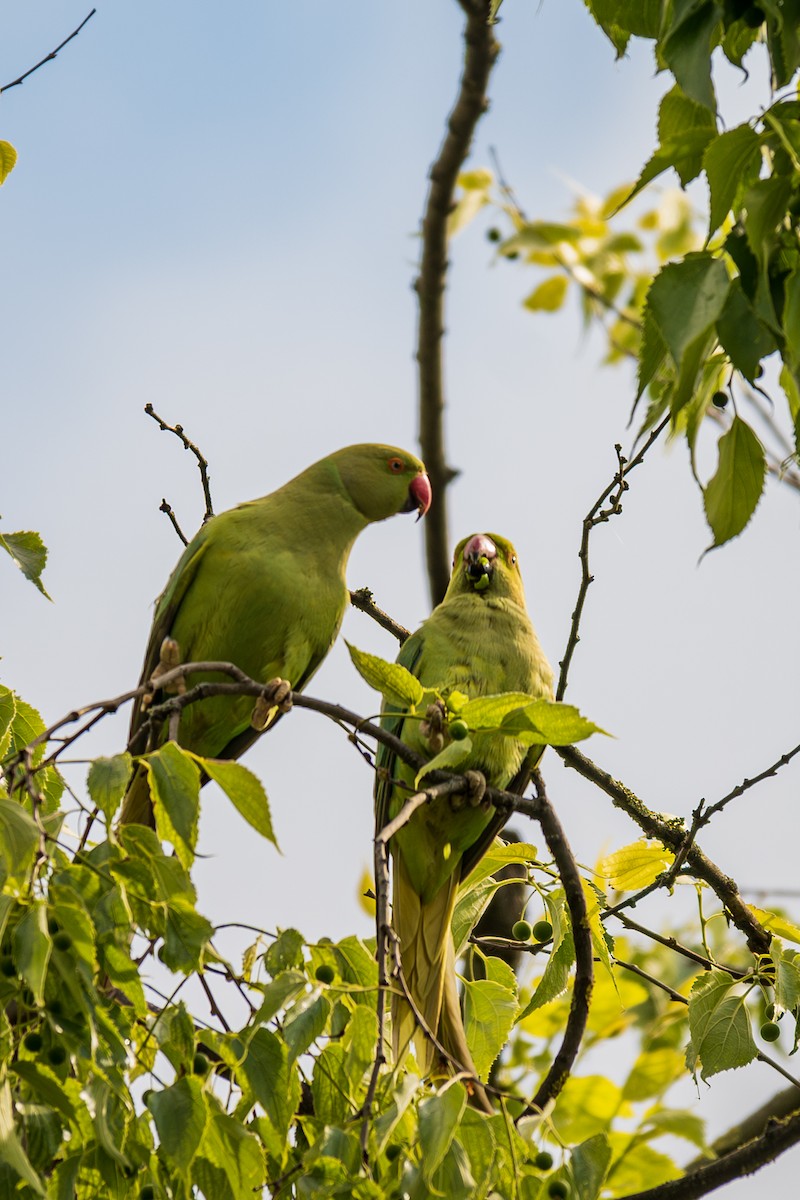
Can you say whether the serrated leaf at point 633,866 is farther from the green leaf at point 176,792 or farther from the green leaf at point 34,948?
the green leaf at point 34,948

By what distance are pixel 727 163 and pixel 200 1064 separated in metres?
1.70

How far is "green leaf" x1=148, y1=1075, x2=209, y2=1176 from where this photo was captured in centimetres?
201

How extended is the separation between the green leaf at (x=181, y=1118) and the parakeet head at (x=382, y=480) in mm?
3070

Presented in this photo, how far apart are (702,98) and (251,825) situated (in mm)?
1257

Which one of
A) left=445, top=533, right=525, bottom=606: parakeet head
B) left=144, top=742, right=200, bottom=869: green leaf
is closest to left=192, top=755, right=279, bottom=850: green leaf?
left=144, top=742, right=200, bottom=869: green leaf

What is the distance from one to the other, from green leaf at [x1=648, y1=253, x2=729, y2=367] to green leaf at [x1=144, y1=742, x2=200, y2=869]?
1.02 meters

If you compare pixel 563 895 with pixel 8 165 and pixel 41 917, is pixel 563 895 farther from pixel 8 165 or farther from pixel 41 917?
pixel 8 165

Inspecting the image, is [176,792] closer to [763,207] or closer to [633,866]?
[763,207]

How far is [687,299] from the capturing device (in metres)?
1.55

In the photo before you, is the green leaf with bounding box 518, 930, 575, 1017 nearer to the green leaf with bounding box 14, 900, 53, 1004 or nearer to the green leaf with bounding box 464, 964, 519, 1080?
the green leaf with bounding box 464, 964, 519, 1080

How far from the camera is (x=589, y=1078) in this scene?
Result: 177 inches

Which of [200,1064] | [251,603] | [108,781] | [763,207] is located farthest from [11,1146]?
[251,603]

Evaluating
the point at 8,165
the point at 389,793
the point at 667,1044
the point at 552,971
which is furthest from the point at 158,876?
the point at 667,1044

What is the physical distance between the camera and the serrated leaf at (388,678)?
246 centimetres
